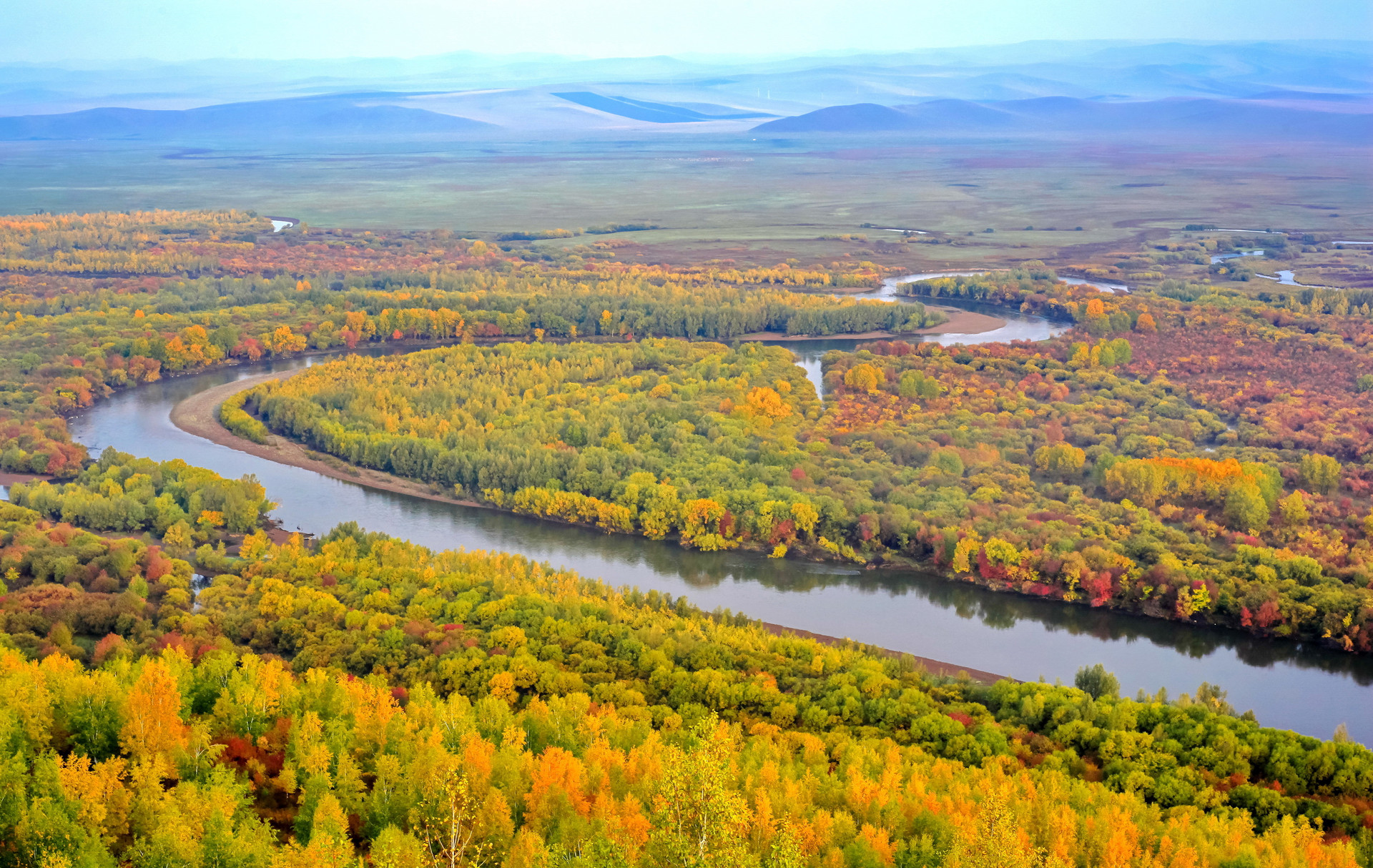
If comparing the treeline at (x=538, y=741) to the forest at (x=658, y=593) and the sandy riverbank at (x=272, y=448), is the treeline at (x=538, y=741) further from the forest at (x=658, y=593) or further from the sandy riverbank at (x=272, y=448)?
the sandy riverbank at (x=272, y=448)

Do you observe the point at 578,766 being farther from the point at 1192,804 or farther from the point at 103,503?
the point at 103,503

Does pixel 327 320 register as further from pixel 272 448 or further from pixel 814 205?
pixel 814 205

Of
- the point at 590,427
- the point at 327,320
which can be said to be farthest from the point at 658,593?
the point at 327,320

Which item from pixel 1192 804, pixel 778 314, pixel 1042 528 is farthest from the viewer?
pixel 778 314

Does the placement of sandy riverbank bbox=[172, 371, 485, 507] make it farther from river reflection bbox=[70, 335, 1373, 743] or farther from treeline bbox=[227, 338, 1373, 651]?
treeline bbox=[227, 338, 1373, 651]

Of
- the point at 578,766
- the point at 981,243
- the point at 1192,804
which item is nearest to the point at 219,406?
the point at 578,766

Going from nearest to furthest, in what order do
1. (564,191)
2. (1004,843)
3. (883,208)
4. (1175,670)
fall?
(1004,843) → (1175,670) → (883,208) → (564,191)
